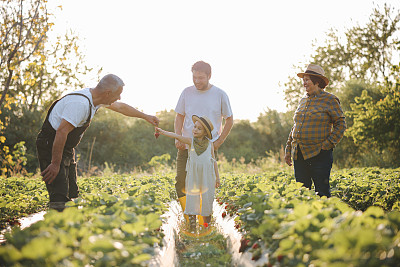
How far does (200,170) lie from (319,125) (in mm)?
1689

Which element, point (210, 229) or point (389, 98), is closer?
point (210, 229)

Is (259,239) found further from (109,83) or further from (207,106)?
(109,83)

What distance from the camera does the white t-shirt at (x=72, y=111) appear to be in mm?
3503

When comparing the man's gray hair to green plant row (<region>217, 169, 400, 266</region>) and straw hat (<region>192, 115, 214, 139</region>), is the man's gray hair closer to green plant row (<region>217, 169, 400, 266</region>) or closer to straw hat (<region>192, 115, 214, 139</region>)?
straw hat (<region>192, 115, 214, 139</region>)

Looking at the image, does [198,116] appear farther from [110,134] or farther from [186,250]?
[110,134]

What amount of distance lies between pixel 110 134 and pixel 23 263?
860 inches

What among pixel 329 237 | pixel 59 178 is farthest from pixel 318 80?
pixel 59 178

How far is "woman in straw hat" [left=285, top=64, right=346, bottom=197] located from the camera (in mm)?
4410

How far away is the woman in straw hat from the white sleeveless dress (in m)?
1.22

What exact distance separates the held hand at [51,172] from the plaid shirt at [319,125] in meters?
3.05

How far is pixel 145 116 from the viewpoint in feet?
15.7

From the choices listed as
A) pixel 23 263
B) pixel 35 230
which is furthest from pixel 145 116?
pixel 23 263

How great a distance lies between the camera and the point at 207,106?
15.4 feet

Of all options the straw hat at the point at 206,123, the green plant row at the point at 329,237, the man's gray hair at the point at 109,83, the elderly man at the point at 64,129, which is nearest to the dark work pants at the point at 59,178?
the elderly man at the point at 64,129
